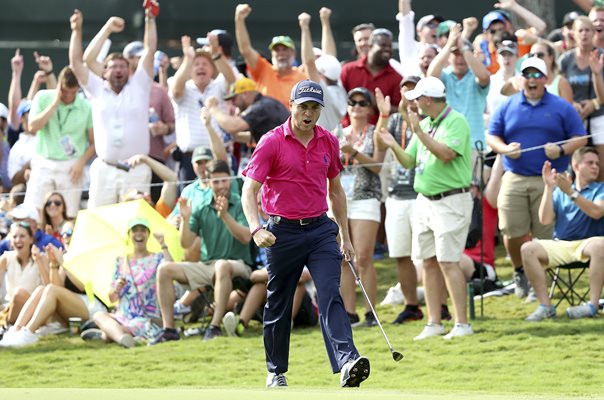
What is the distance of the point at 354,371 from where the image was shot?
361 inches

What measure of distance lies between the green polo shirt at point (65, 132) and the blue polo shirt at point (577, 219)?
18.0ft

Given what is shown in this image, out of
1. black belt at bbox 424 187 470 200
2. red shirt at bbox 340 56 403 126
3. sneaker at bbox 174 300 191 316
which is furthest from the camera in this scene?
red shirt at bbox 340 56 403 126

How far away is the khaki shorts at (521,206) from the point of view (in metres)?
13.3

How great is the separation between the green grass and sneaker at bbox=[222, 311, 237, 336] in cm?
10

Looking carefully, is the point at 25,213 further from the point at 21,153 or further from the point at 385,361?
the point at 385,361

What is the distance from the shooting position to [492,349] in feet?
38.5

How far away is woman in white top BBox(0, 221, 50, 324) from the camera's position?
14039 millimetres

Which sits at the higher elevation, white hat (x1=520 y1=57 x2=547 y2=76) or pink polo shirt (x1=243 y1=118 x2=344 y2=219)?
white hat (x1=520 y1=57 x2=547 y2=76)

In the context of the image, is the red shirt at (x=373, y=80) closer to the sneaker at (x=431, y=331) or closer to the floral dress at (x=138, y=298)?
the floral dress at (x=138, y=298)

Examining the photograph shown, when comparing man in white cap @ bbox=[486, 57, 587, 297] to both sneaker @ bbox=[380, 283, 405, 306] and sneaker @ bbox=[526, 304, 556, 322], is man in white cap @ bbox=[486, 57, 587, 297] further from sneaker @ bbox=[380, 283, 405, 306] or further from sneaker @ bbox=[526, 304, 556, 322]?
sneaker @ bbox=[380, 283, 405, 306]

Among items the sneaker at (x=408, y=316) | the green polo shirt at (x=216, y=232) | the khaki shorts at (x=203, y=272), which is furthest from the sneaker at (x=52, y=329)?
the sneaker at (x=408, y=316)

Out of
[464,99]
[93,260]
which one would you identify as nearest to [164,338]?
[93,260]

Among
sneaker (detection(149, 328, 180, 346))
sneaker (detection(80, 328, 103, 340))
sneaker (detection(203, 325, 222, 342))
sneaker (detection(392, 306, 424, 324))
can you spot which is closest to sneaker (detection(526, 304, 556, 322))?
sneaker (detection(392, 306, 424, 324))

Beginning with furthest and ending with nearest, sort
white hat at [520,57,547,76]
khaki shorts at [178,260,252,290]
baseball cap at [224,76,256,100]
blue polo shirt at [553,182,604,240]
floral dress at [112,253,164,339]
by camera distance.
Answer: baseball cap at [224,76,256,100]
floral dress at [112,253,164,339]
khaki shorts at [178,260,252,290]
white hat at [520,57,547,76]
blue polo shirt at [553,182,604,240]
